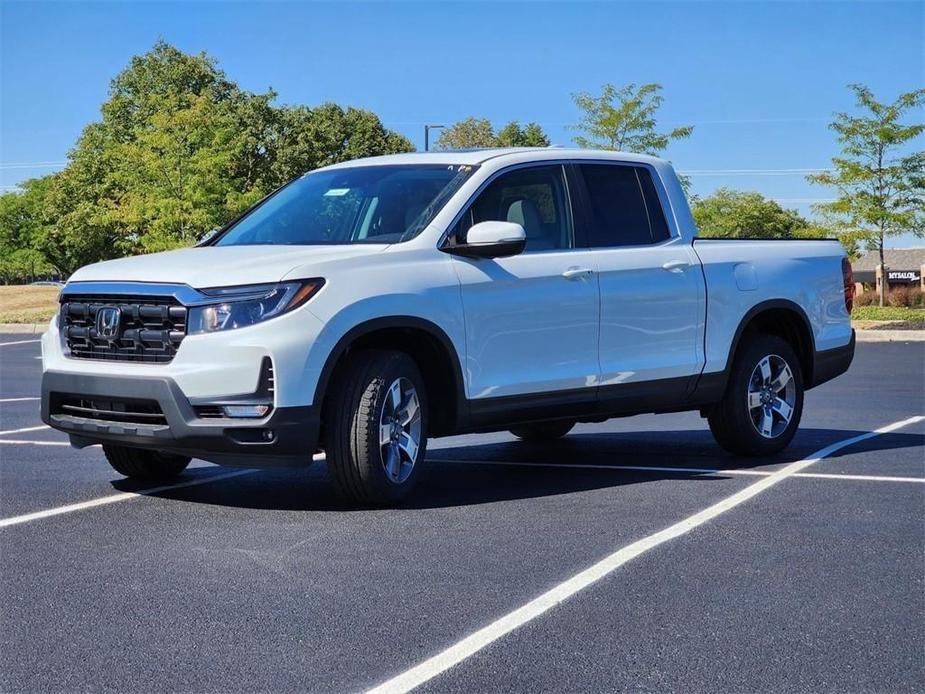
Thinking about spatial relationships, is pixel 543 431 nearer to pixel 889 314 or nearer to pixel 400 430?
pixel 400 430

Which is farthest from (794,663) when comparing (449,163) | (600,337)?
(449,163)

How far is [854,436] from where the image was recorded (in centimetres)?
1091

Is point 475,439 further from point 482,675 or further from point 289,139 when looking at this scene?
point 289,139

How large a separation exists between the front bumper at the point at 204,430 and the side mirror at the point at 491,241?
4.51 ft

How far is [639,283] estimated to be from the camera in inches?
338

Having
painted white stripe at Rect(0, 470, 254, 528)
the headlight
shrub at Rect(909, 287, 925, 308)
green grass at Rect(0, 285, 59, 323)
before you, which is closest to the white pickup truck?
the headlight

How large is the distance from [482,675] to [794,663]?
1.06m

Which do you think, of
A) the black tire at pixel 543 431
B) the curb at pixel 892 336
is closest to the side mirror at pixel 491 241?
Answer: the black tire at pixel 543 431

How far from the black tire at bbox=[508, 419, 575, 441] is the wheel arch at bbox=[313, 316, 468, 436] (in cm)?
293

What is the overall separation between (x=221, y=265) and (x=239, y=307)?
343mm

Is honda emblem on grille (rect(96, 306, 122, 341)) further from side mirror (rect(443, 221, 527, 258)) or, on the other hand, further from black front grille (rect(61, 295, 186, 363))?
side mirror (rect(443, 221, 527, 258))

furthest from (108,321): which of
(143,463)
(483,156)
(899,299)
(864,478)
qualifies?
(899,299)

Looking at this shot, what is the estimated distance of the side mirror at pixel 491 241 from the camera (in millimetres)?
7562

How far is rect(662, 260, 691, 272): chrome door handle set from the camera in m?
8.77
